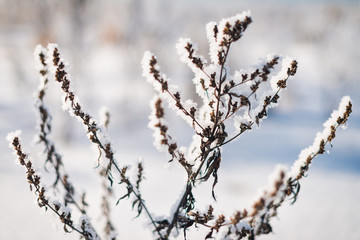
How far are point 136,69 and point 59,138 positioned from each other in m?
4.41

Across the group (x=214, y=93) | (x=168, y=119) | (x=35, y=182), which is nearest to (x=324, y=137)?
(x=214, y=93)

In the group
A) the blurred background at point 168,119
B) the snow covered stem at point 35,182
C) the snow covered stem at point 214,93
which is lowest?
the snow covered stem at point 35,182

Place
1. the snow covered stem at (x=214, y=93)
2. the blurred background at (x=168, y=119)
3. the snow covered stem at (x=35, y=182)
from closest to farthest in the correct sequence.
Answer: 1. the snow covered stem at (x=214, y=93)
2. the snow covered stem at (x=35, y=182)
3. the blurred background at (x=168, y=119)

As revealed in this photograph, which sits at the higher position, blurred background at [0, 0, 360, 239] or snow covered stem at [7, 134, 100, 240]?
blurred background at [0, 0, 360, 239]

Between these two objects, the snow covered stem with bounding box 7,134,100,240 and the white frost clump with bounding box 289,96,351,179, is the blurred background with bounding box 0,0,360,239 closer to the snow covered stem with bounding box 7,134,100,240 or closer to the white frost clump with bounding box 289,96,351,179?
the snow covered stem with bounding box 7,134,100,240

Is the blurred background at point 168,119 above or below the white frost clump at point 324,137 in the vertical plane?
above

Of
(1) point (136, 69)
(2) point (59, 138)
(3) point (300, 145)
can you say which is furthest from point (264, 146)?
(2) point (59, 138)

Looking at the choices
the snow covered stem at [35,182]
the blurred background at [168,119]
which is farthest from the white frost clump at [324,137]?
the blurred background at [168,119]

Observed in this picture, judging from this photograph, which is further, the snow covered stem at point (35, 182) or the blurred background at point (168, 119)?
the blurred background at point (168, 119)

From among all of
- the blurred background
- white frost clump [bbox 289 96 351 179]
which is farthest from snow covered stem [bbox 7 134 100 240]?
white frost clump [bbox 289 96 351 179]

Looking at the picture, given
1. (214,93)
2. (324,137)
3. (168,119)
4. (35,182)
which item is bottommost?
(35,182)

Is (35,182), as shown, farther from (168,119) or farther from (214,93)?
(168,119)

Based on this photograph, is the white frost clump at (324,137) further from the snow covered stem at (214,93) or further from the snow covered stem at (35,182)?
the snow covered stem at (35,182)

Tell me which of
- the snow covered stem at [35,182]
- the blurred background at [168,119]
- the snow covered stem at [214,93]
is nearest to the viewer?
the snow covered stem at [214,93]
